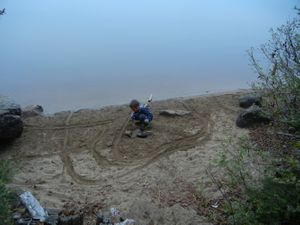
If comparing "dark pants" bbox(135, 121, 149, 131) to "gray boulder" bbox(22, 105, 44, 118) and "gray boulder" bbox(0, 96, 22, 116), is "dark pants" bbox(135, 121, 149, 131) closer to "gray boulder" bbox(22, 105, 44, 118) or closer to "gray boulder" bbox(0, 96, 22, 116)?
"gray boulder" bbox(0, 96, 22, 116)

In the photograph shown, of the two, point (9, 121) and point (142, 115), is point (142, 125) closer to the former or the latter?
point (142, 115)

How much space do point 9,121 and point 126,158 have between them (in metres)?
2.33

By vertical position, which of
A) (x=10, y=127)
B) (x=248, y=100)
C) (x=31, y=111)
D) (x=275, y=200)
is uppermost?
(x=248, y=100)

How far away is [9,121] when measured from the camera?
7301 millimetres

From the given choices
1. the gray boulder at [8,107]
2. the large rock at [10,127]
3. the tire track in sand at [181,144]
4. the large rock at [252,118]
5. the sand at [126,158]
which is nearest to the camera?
the sand at [126,158]

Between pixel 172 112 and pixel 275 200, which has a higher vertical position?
pixel 172 112

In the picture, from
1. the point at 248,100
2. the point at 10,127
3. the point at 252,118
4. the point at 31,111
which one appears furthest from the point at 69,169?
the point at 248,100

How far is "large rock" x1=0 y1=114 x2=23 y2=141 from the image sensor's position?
7.20 metres

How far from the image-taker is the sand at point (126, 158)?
215 inches

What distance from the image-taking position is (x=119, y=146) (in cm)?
720

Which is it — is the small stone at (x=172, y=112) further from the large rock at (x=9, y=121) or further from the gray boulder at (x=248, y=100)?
the large rock at (x=9, y=121)

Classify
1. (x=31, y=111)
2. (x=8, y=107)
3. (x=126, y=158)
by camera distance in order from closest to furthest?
1. (x=126, y=158)
2. (x=8, y=107)
3. (x=31, y=111)

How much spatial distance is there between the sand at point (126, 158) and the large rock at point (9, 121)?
0.70ft

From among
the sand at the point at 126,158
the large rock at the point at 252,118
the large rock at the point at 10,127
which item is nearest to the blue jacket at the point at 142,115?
the sand at the point at 126,158
